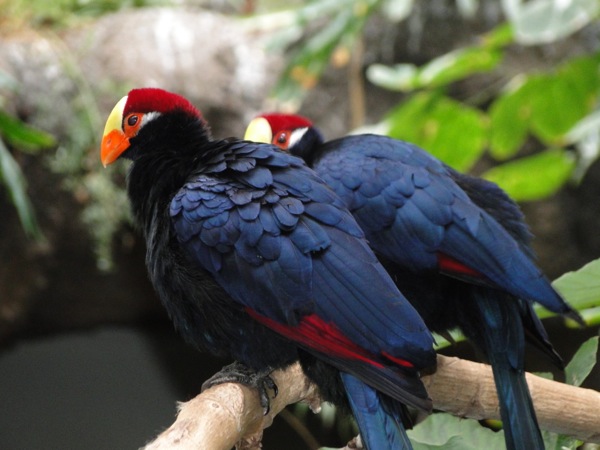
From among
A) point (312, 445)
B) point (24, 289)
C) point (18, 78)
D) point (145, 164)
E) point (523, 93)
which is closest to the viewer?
point (145, 164)

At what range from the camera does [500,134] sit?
2.35 meters

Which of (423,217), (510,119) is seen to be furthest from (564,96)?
(423,217)

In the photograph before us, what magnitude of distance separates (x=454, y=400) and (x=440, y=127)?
40.9 inches

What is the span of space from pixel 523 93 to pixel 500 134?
139 mm

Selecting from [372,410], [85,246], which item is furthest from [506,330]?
[85,246]

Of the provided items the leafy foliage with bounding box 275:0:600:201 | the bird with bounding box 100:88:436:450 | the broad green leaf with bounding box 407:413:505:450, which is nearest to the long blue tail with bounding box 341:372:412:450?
the bird with bounding box 100:88:436:450

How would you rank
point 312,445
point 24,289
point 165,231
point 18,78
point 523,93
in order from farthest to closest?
point 312,445 → point 24,289 → point 18,78 → point 523,93 → point 165,231

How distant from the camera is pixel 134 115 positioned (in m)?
1.45

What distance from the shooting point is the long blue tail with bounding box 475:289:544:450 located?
1.29 m

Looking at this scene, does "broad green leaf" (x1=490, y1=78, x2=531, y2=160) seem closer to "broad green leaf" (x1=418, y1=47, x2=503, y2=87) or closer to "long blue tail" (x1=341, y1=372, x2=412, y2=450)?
"broad green leaf" (x1=418, y1=47, x2=503, y2=87)

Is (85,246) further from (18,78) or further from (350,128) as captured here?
(350,128)

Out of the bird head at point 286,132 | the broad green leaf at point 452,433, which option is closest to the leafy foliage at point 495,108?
the bird head at point 286,132

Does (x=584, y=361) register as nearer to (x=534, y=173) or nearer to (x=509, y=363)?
(x=509, y=363)

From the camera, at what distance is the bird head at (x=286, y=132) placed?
1.75 m
